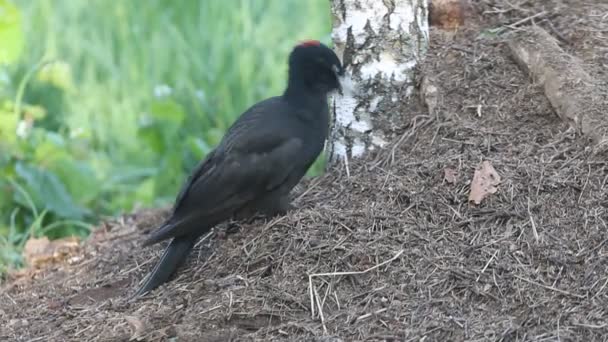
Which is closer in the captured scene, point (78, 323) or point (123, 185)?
point (78, 323)

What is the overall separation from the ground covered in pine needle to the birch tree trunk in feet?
0.36

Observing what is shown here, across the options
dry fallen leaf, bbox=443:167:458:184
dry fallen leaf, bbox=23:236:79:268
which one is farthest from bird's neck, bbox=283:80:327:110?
dry fallen leaf, bbox=23:236:79:268

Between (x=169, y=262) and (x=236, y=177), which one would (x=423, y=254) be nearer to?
(x=236, y=177)

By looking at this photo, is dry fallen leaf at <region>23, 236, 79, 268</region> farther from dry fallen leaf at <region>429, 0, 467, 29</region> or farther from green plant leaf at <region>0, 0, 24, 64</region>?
dry fallen leaf at <region>429, 0, 467, 29</region>

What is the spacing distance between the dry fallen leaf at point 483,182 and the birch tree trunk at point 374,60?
0.60 m

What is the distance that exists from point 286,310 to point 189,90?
139 inches

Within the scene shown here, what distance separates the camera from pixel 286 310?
3588 mm

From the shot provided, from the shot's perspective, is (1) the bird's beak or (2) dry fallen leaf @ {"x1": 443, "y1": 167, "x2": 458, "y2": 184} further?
(1) the bird's beak

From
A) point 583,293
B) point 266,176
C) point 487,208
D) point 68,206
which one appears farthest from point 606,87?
point 68,206

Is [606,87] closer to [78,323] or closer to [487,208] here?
[487,208]

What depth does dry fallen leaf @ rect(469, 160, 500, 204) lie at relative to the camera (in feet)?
13.0

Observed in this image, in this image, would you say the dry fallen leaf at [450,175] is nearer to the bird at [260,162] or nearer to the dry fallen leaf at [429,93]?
the dry fallen leaf at [429,93]

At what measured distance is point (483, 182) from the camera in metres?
4.01

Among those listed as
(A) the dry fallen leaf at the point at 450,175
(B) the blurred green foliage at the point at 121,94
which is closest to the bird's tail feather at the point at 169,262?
(A) the dry fallen leaf at the point at 450,175
